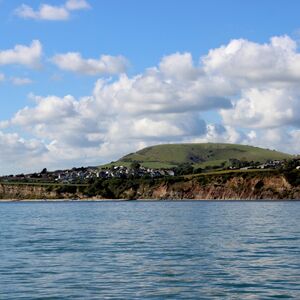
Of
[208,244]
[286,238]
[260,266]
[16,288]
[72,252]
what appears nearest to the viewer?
[16,288]

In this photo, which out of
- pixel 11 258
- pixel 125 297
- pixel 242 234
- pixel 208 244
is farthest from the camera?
pixel 242 234

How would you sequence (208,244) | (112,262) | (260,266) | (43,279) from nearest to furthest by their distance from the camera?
(43,279)
(260,266)
(112,262)
(208,244)

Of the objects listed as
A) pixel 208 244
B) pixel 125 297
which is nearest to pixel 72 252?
pixel 208 244

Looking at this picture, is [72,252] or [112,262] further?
[72,252]

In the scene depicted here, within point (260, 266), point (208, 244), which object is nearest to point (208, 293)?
point (260, 266)

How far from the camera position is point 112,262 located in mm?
40906

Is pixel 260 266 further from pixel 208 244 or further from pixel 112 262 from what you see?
pixel 208 244

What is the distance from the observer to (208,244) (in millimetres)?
52344

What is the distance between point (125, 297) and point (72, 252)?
18.9m

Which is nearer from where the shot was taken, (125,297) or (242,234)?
(125,297)

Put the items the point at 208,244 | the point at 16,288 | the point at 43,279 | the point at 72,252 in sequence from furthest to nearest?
the point at 208,244, the point at 72,252, the point at 43,279, the point at 16,288

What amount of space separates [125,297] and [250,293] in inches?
231

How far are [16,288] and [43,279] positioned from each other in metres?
2.62

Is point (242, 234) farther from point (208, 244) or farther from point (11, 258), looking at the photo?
point (11, 258)
